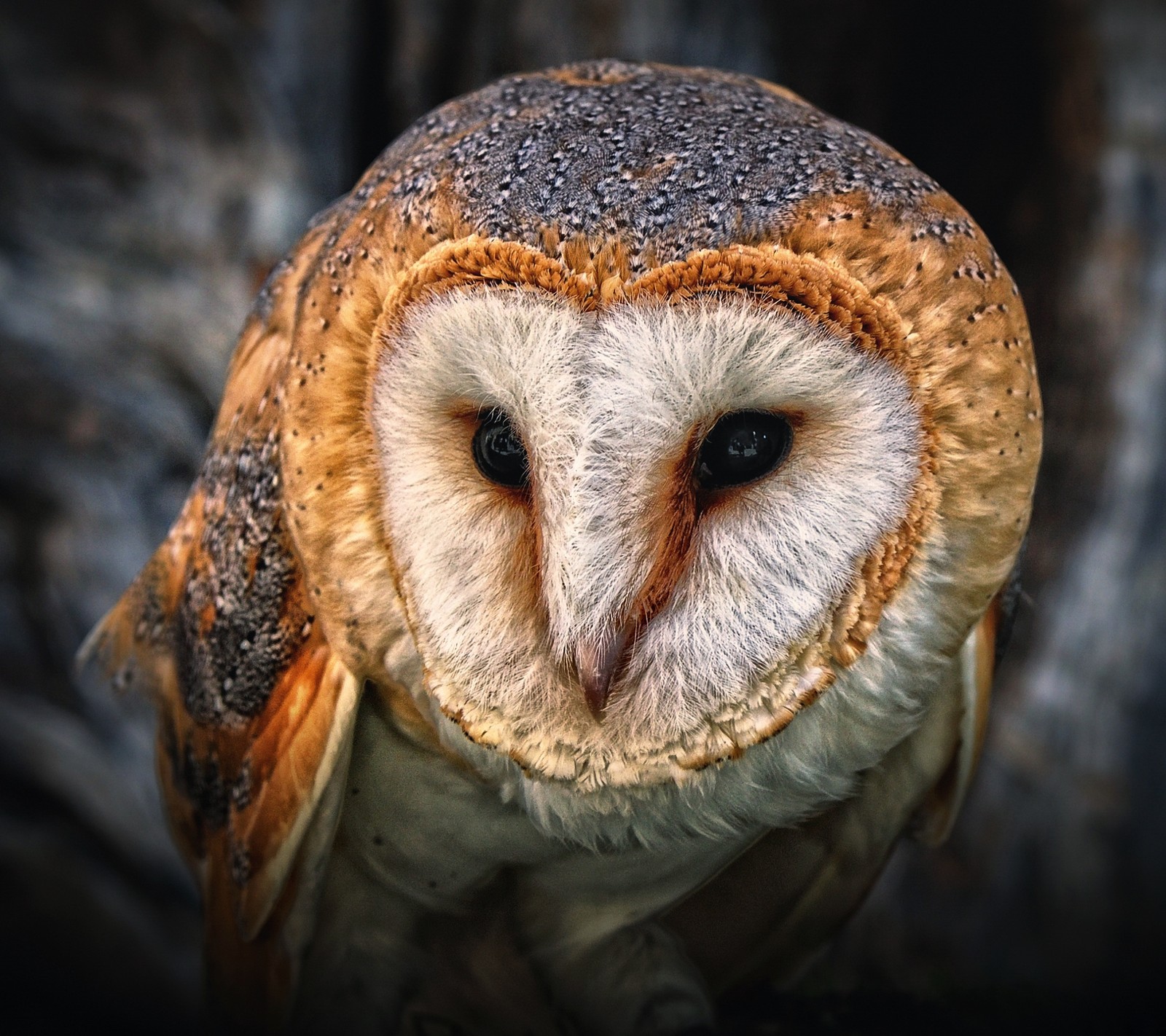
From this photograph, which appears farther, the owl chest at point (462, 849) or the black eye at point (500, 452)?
the owl chest at point (462, 849)

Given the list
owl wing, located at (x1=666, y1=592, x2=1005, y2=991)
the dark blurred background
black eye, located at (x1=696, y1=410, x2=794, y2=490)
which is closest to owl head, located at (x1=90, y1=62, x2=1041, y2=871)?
black eye, located at (x1=696, y1=410, x2=794, y2=490)

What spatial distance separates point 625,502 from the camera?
0.84 metres

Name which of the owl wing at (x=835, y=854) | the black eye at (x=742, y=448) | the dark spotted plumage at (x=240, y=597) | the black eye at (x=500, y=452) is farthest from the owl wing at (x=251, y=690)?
the owl wing at (x=835, y=854)

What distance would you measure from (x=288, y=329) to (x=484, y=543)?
429mm

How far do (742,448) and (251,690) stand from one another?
0.64m

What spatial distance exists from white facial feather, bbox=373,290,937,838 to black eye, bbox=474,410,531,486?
13 mm

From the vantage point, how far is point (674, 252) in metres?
0.83

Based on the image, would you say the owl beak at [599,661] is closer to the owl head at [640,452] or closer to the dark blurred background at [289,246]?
the owl head at [640,452]

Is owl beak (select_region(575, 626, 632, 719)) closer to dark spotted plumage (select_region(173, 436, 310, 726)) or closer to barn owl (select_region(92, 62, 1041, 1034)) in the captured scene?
barn owl (select_region(92, 62, 1041, 1034))

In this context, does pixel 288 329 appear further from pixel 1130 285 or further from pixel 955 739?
pixel 1130 285

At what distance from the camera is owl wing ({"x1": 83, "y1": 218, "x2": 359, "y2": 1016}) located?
1106mm

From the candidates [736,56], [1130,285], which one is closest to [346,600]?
[736,56]

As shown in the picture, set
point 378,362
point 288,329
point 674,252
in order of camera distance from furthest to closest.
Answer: point 288,329 < point 378,362 < point 674,252

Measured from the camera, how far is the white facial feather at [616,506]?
32.3 inches
